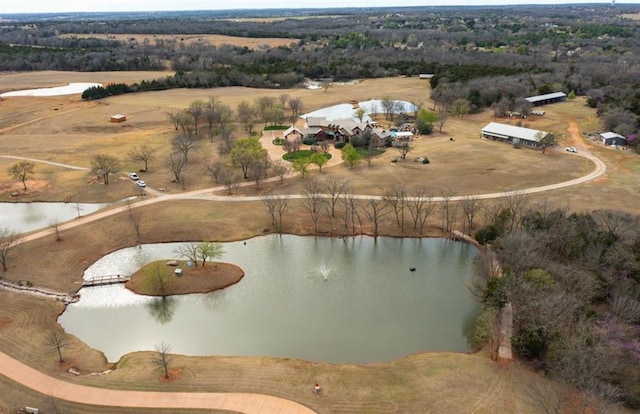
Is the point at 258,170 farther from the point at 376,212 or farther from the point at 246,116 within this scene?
the point at 246,116

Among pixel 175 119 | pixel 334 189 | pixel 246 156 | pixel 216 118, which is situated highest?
pixel 175 119

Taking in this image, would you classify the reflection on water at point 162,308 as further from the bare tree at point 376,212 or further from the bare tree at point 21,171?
the bare tree at point 21,171

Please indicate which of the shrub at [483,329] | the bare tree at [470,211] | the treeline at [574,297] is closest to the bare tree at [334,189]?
the bare tree at [470,211]

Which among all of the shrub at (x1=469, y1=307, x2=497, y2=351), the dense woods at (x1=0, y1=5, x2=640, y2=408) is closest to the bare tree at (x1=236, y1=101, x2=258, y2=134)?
the dense woods at (x1=0, y1=5, x2=640, y2=408)

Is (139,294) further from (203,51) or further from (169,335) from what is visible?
(203,51)

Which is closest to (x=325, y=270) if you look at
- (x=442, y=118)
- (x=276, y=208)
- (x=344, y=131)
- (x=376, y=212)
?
(x=376, y=212)

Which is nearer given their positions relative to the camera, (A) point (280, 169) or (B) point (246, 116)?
(A) point (280, 169)

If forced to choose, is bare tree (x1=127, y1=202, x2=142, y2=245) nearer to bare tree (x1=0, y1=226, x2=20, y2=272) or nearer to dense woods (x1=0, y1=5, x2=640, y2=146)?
bare tree (x1=0, y1=226, x2=20, y2=272)
